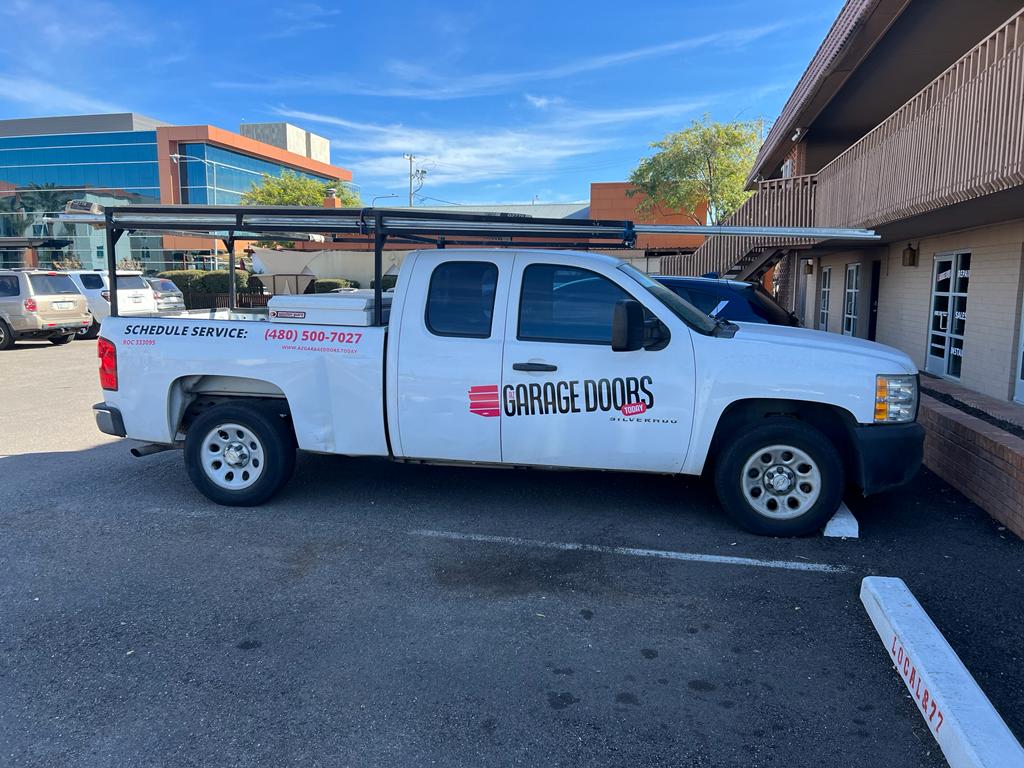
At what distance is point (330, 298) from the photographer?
5816 millimetres

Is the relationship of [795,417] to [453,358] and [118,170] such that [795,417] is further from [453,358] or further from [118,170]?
[118,170]

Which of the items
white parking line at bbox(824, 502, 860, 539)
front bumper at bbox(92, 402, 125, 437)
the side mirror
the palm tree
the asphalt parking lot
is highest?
the palm tree

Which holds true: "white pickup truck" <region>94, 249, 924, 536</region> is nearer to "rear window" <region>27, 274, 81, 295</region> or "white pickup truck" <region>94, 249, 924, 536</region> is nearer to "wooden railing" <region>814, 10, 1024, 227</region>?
"wooden railing" <region>814, 10, 1024, 227</region>

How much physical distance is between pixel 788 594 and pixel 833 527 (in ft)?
3.93

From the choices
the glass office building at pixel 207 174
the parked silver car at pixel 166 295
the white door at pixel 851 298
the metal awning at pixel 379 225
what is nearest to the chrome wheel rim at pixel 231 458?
the metal awning at pixel 379 225

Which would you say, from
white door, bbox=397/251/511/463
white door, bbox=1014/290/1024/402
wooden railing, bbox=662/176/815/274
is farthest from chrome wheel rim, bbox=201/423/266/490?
wooden railing, bbox=662/176/815/274

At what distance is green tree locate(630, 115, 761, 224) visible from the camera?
35.3 meters

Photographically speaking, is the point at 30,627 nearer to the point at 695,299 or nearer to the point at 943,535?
the point at 943,535

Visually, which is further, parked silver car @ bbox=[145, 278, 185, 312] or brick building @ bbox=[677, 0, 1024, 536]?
parked silver car @ bbox=[145, 278, 185, 312]

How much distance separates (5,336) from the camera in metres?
17.3

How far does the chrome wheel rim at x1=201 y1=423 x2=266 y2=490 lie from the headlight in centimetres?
448

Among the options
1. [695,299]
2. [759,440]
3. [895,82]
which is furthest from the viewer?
[895,82]

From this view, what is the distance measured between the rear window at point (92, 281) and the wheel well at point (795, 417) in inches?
732

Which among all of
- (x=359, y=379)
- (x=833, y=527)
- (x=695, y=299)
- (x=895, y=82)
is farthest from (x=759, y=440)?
(x=895, y=82)
